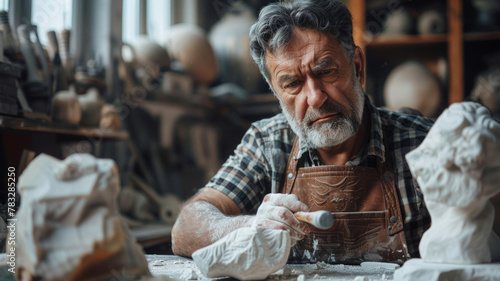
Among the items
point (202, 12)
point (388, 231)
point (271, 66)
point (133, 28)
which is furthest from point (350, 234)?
point (202, 12)

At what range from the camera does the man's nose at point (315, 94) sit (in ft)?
5.72

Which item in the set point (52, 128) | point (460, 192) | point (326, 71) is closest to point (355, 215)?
point (326, 71)

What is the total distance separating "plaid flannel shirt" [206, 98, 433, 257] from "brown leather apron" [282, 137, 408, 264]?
0.17 ft

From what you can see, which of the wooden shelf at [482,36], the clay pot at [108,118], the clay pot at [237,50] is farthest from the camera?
the clay pot at [237,50]

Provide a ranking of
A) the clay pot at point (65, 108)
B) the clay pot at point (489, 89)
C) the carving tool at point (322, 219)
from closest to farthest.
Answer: the carving tool at point (322, 219) < the clay pot at point (65, 108) < the clay pot at point (489, 89)

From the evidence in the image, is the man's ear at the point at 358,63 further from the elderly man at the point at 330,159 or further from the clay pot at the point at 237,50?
the clay pot at the point at 237,50

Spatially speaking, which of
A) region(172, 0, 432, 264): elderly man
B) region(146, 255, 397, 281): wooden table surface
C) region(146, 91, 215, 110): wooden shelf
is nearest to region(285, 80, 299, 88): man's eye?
region(172, 0, 432, 264): elderly man

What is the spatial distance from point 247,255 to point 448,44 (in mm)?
2527

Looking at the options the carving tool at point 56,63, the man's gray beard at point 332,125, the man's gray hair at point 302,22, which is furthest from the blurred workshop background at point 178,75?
the man's gray beard at point 332,125

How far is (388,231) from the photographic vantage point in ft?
5.75

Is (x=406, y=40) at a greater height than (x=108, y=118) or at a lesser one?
greater

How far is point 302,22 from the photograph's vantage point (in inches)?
71.5

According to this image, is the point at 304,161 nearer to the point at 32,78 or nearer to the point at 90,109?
the point at 32,78

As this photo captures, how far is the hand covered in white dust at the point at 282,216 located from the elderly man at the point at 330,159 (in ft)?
0.84
